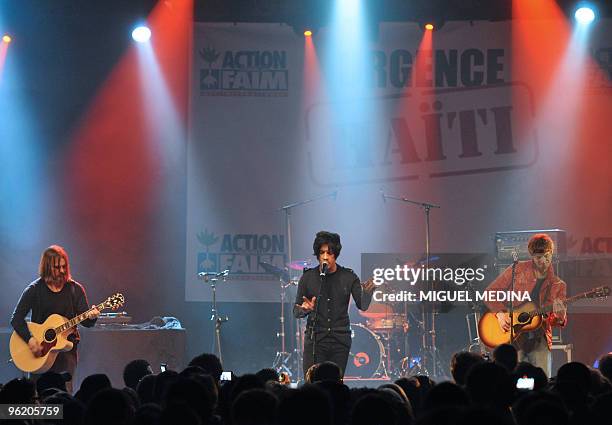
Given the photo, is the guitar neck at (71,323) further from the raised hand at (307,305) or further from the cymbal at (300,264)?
the cymbal at (300,264)

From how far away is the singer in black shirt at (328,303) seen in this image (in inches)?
368

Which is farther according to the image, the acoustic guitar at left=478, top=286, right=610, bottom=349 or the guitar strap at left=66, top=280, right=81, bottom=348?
the guitar strap at left=66, top=280, right=81, bottom=348

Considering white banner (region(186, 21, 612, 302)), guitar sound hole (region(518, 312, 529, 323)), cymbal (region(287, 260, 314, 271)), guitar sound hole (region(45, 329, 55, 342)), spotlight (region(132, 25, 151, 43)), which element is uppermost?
spotlight (region(132, 25, 151, 43))

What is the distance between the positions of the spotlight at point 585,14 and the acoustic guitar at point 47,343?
27.7 feet

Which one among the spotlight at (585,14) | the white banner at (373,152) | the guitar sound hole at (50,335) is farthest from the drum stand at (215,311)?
the spotlight at (585,14)

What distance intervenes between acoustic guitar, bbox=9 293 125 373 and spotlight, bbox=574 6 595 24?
333 inches

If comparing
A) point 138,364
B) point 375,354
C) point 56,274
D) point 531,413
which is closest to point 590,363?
point 375,354

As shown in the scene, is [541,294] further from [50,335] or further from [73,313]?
[50,335]

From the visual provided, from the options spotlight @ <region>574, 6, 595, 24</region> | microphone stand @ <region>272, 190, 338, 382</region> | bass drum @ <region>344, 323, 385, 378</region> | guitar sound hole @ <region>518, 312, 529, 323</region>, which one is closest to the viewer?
guitar sound hole @ <region>518, 312, 529, 323</region>

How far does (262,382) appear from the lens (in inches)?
242

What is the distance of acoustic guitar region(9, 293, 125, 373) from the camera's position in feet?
32.8

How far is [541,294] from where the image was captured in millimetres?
9938

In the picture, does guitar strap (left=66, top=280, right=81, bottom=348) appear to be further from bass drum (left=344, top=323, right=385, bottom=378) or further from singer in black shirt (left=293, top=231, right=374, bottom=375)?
bass drum (left=344, top=323, right=385, bottom=378)

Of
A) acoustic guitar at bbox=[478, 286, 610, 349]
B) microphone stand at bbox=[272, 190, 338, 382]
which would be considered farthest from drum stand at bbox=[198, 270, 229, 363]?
acoustic guitar at bbox=[478, 286, 610, 349]
